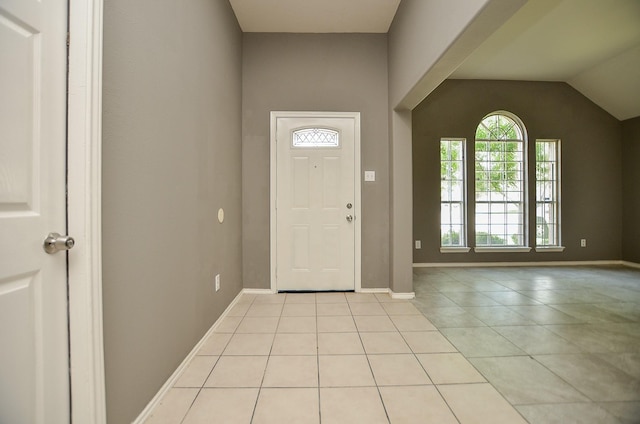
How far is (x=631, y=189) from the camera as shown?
4.97 m

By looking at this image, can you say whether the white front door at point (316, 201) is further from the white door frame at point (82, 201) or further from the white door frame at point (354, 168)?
the white door frame at point (82, 201)

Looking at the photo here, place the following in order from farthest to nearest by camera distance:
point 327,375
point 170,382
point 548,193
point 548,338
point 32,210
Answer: point 548,193
point 548,338
point 327,375
point 170,382
point 32,210

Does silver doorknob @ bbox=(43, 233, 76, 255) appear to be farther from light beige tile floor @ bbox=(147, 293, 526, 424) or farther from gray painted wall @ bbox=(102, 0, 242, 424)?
light beige tile floor @ bbox=(147, 293, 526, 424)

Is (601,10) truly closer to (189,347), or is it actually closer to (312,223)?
(312,223)

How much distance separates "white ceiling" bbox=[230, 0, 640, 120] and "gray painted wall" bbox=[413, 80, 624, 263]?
258mm

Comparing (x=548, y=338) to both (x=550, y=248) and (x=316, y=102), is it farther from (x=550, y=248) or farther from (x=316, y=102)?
(x=550, y=248)

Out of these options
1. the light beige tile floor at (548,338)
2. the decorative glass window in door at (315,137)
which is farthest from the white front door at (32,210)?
the decorative glass window in door at (315,137)

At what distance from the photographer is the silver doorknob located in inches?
37.5

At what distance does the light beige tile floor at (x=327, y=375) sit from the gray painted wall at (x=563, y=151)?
9.44 feet

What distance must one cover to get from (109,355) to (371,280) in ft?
8.88

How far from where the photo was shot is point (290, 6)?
2.94 m

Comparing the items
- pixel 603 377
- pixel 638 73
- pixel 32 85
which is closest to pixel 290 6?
pixel 32 85

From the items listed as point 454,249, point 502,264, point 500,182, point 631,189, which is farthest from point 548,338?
point 631,189

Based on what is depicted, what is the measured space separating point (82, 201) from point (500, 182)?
5.83 meters
